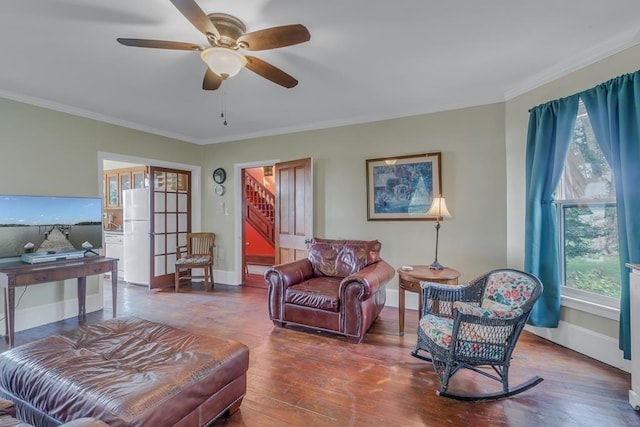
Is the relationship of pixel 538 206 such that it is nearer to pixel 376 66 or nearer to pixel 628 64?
pixel 628 64

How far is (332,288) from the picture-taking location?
3164mm


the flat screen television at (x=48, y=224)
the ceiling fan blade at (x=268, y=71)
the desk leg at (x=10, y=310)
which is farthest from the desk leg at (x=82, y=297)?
the ceiling fan blade at (x=268, y=71)

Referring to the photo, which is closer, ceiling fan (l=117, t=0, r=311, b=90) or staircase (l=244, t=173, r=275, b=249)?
ceiling fan (l=117, t=0, r=311, b=90)

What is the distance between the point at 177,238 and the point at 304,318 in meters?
3.32

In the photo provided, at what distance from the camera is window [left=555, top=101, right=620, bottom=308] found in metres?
2.54

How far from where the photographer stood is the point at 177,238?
534 cm

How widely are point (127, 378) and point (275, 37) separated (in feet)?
6.71

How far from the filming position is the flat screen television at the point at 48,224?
122 inches

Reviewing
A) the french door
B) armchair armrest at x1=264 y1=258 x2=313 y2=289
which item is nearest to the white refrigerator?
the french door

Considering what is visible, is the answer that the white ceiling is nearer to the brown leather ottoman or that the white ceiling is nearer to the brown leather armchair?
the brown leather armchair

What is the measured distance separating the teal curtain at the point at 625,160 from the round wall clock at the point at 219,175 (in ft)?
15.9

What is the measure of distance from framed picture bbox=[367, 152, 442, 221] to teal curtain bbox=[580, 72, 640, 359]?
1589 mm

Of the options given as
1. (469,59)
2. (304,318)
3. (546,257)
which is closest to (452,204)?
(546,257)

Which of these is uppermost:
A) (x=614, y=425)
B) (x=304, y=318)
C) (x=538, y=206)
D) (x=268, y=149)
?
(x=268, y=149)
